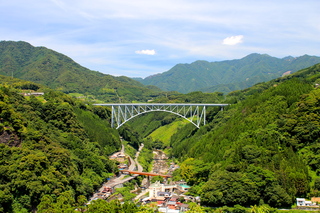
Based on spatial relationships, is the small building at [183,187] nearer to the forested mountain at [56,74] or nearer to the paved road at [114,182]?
the paved road at [114,182]

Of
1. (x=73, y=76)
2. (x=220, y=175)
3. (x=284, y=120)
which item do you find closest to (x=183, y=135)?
(x=284, y=120)

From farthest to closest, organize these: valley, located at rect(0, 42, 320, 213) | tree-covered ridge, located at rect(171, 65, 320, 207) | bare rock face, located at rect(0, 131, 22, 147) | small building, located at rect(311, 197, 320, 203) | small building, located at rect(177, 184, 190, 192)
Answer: small building, located at rect(177, 184, 190, 192) < bare rock face, located at rect(0, 131, 22, 147) < tree-covered ridge, located at rect(171, 65, 320, 207) < small building, located at rect(311, 197, 320, 203) < valley, located at rect(0, 42, 320, 213)

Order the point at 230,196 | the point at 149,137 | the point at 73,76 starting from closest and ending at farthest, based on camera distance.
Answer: the point at 230,196
the point at 149,137
the point at 73,76

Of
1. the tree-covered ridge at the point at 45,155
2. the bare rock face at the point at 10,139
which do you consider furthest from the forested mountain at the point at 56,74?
the bare rock face at the point at 10,139

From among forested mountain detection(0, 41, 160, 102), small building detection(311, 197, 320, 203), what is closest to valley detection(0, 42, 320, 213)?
small building detection(311, 197, 320, 203)

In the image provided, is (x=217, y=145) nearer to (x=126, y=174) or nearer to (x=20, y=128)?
(x=126, y=174)

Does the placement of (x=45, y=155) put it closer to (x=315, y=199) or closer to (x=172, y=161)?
(x=315, y=199)

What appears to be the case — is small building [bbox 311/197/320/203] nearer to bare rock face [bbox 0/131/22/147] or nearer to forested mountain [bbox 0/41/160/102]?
bare rock face [bbox 0/131/22/147]
